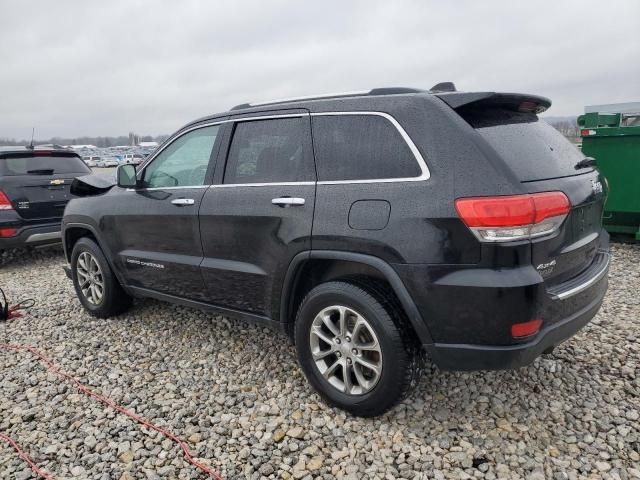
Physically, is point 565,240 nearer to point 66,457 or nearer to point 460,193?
point 460,193

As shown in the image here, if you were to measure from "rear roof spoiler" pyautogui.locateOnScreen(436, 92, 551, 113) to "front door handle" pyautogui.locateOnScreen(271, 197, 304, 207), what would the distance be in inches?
38.0

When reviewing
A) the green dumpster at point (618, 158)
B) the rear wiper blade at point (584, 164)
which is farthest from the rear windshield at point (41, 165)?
the green dumpster at point (618, 158)

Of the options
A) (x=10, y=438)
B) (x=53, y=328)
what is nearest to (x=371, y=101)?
(x=10, y=438)

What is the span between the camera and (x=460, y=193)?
2275mm

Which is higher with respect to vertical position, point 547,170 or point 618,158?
point 618,158

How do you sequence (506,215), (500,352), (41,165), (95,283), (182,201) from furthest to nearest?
(41,165)
(95,283)
(182,201)
(500,352)
(506,215)

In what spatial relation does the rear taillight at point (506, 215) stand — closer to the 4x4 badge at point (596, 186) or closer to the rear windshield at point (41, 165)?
the 4x4 badge at point (596, 186)

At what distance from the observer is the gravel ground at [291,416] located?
246cm

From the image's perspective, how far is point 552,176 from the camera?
97.5 inches

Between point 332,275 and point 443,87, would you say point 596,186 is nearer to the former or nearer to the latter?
point 443,87

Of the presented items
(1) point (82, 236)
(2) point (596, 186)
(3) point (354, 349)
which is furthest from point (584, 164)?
(1) point (82, 236)

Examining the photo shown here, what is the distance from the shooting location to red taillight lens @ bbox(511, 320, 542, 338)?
88.4 inches

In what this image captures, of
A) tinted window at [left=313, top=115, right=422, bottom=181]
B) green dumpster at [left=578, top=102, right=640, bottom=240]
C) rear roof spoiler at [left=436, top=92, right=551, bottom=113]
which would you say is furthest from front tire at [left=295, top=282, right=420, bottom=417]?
green dumpster at [left=578, top=102, right=640, bottom=240]

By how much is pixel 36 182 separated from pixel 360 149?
613cm
